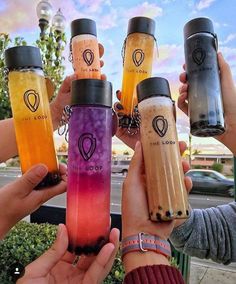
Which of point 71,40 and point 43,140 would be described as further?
point 71,40

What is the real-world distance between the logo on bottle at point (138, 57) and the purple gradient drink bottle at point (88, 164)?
0.25 meters

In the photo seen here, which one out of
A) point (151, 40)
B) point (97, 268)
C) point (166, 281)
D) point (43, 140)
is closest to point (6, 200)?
point (43, 140)

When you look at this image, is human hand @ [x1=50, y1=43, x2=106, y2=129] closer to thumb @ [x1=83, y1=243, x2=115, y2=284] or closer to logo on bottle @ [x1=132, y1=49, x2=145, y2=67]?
logo on bottle @ [x1=132, y1=49, x2=145, y2=67]

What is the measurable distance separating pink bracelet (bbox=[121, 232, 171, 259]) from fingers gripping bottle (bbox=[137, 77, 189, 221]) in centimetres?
5

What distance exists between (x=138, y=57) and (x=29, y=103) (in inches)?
13.2

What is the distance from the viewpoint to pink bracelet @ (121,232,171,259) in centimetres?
70

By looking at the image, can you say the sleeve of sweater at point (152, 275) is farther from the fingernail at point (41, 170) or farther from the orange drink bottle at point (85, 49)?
the orange drink bottle at point (85, 49)

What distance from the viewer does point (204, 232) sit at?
1118mm

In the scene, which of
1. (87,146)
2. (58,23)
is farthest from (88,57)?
(58,23)

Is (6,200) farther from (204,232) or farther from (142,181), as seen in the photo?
(204,232)

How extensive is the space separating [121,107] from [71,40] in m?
0.24

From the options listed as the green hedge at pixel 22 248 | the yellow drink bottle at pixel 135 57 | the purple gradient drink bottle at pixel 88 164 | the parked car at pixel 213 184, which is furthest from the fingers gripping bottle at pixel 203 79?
the parked car at pixel 213 184

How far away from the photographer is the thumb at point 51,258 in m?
0.66

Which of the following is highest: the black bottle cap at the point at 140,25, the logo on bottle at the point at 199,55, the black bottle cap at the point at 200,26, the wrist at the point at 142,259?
the black bottle cap at the point at 140,25
